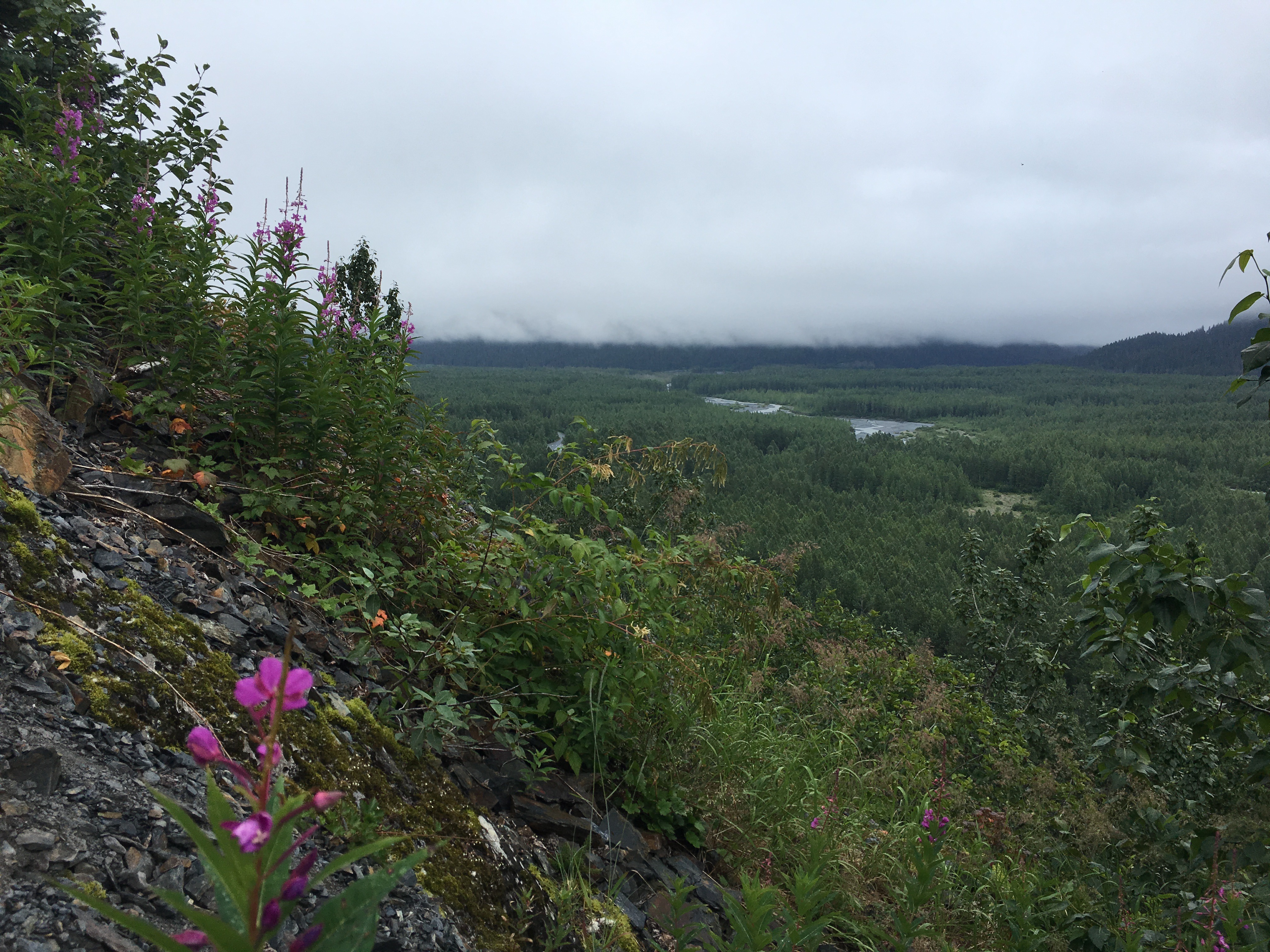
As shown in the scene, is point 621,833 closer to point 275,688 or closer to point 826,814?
point 826,814

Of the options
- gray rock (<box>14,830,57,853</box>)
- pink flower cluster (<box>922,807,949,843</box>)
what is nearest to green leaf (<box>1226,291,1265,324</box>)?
pink flower cluster (<box>922,807,949,843</box>)

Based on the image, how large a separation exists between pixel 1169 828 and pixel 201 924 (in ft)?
12.4

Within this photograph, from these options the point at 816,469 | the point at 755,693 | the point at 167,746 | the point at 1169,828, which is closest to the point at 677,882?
the point at 167,746

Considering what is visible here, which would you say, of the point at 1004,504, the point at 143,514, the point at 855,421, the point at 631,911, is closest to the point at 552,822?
the point at 631,911

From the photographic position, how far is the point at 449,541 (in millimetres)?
3586

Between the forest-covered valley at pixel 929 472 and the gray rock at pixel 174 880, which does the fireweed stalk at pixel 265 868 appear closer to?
the gray rock at pixel 174 880

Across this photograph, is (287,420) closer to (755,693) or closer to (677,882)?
(677,882)

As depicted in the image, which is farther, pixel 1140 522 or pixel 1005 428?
pixel 1005 428

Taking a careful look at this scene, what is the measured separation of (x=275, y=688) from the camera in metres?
0.83

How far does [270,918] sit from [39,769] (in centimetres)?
128

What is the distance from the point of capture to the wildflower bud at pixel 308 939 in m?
0.78

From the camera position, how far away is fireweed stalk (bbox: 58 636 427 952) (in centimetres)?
73

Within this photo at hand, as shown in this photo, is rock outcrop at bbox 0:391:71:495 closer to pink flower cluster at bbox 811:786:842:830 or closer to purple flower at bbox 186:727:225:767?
purple flower at bbox 186:727:225:767

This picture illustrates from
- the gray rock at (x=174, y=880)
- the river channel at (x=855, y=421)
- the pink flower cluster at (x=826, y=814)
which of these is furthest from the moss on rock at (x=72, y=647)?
the river channel at (x=855, y=421)
